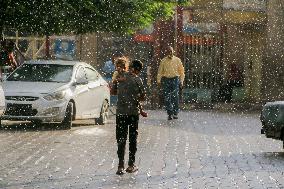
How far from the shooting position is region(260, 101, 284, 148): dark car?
45.8 feet

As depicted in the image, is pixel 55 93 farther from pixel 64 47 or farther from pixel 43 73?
pixel 64 47

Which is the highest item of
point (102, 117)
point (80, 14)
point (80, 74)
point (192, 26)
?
point (80, 14)

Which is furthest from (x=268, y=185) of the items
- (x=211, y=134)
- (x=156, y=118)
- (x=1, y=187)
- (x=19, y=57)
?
(x=19, y=57)

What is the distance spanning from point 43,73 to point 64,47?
13.9 metres

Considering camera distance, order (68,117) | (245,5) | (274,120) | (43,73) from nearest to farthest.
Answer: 1. (274,120)
2. (68,117)
3. (43,73)
4. (245,5)

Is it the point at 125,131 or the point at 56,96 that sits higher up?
the point at 125,131

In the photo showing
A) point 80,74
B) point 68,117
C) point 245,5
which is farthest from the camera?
point 245,5

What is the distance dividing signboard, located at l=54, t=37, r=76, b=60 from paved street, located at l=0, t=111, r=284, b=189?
511 inches

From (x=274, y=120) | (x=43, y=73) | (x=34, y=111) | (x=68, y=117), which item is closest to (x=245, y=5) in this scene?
(x=43, y=73)

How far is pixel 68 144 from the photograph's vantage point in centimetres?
1559

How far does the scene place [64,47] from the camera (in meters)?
34.0

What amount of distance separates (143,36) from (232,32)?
4296mm

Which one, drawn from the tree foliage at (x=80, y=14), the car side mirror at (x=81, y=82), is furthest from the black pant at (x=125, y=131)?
the tree foliage at (x=80, y=14)

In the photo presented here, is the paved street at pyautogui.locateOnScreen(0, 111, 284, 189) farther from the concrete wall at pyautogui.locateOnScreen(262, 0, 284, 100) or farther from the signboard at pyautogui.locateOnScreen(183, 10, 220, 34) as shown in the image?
the signboard at pyautogui.locateOnScreen(183, 10, 220, 34)
